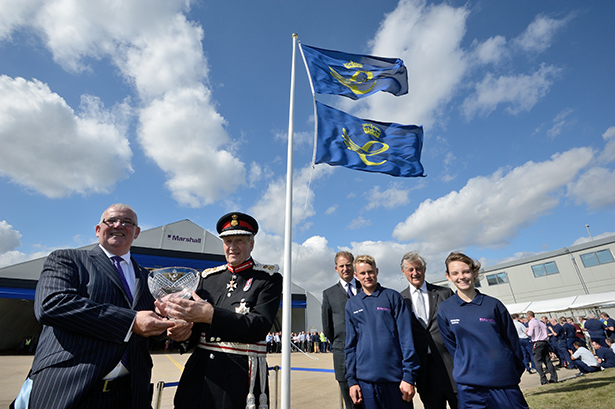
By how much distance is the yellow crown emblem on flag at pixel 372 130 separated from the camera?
677 centimetres

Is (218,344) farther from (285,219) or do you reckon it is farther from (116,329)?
(285,219)

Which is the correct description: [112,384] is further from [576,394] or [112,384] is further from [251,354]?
[576,394]

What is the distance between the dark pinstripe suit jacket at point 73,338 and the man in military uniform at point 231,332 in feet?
0.91

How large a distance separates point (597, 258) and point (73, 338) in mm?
33718

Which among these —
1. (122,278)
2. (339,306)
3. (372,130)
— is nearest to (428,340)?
(339,306)

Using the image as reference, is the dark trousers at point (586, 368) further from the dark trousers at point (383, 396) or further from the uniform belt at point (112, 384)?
the uniform belt at point (112, 384)

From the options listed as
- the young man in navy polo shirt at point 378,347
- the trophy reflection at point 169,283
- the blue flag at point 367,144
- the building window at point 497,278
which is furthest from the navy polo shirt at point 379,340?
the building window at point 497,278

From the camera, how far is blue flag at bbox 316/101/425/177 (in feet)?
19.7

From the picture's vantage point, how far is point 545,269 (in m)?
26.5

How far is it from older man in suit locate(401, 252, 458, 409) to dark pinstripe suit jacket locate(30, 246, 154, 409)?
2.82 metres

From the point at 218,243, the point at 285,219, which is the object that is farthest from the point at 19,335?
the point at 285,219

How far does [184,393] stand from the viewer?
1938 millimetres

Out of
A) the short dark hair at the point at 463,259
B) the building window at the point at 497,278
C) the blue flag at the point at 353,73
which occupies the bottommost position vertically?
the short dark hair at the point at 463,259

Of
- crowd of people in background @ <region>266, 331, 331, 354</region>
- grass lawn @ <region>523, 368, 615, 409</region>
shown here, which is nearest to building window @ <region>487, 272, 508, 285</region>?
crowd of people in background @ <region>266, 331, 331, 354</region>
